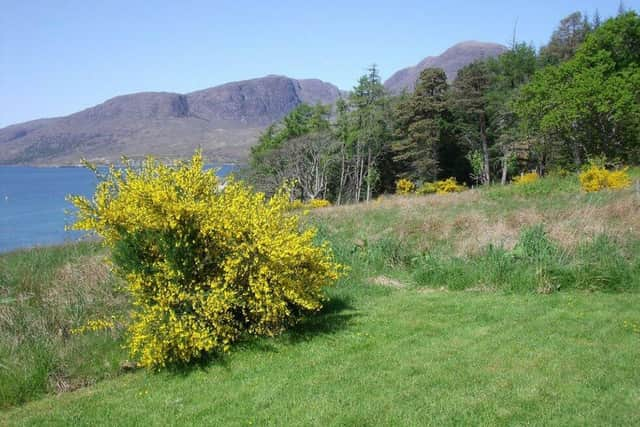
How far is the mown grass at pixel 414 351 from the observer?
4496 mm

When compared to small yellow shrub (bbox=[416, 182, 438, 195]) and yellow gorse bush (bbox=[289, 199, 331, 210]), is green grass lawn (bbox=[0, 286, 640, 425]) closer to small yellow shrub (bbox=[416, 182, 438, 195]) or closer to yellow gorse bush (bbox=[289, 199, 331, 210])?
yellow gorse bush (bbox=[289, 199, 331, 210])

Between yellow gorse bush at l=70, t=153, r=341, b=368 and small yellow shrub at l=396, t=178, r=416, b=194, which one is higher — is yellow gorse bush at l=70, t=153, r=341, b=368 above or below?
above

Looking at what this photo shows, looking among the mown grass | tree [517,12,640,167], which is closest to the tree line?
tree [517,12,640,167]

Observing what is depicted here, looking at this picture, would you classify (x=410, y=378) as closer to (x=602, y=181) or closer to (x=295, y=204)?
(x=295, y=204)

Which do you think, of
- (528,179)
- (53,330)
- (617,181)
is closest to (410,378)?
(53,330)

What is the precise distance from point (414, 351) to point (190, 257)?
283 centimetres

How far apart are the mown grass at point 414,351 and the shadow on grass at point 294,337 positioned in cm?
3

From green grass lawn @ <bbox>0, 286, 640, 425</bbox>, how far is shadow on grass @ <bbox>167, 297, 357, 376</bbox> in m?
0.03

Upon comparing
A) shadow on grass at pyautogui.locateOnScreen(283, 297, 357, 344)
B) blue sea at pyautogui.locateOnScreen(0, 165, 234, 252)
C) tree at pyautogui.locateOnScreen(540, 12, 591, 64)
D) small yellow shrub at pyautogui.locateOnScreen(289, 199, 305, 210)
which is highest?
tree at pyautogui.locateOnScreen(540, 12, 591, 64)

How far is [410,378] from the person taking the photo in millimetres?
5074

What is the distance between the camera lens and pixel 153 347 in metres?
5.46

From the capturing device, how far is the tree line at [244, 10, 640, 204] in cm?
2947

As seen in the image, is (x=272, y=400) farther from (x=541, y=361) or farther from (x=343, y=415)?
(x=541, y=361)

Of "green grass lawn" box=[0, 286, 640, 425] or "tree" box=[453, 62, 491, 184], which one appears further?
"tree" box=[453, 62, 491, 184]
